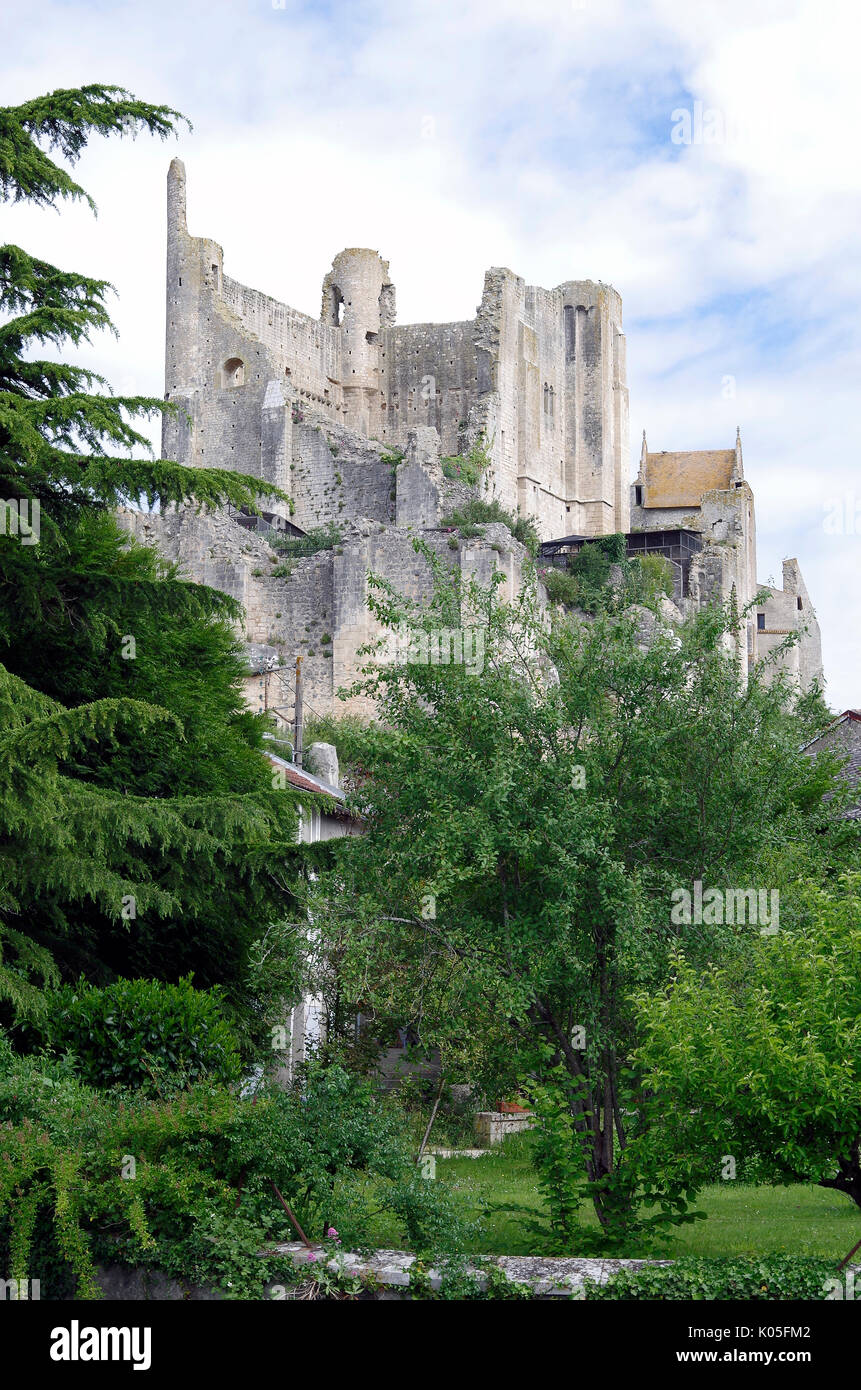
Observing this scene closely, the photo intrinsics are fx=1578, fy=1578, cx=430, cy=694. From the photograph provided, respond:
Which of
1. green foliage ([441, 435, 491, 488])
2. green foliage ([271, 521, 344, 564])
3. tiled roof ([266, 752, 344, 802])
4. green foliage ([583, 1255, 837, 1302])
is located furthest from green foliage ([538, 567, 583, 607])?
green foliage ([583, 1255, 837, 1302])

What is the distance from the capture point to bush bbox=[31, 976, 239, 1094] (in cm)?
1234

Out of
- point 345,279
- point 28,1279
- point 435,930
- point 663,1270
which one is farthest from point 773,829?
point 345,279

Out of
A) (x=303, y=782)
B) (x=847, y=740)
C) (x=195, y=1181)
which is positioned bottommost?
(x=195, y=1181)

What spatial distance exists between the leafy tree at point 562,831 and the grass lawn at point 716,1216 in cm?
94

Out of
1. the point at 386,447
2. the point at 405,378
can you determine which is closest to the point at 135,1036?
the point at 386,447

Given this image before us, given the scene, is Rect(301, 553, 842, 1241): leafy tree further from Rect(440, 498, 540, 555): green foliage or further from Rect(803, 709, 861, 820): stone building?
Rect(440, 498, 540, 555): green foliage

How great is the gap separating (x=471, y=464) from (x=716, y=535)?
10309 millimetres

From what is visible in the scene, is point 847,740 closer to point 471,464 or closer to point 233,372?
point 471,464

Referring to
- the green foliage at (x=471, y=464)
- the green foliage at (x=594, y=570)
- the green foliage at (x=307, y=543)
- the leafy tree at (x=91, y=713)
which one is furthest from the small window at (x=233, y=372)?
the leafy tree at (x=91, y=713)

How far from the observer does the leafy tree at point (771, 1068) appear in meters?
9.42

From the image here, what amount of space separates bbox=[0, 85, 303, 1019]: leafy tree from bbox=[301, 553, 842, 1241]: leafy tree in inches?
67.0

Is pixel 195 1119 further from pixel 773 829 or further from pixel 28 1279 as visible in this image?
pixel 773 829

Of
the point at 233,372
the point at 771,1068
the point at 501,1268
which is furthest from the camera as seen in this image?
the point at 233,372

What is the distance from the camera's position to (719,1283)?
30.3 ft
